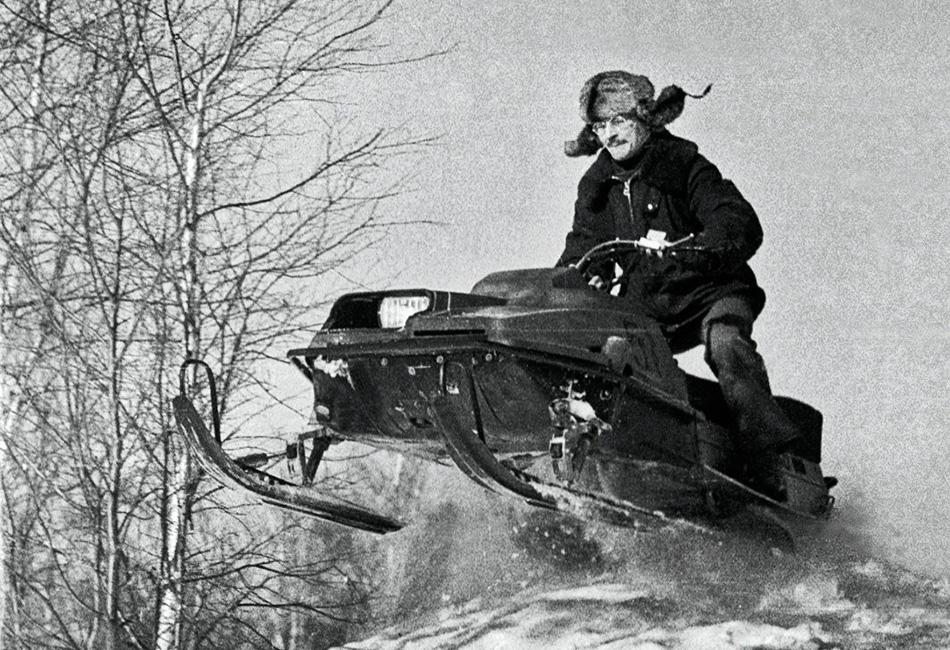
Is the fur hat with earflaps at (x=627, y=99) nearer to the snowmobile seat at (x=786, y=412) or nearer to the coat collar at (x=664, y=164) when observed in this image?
the coat collar at (x=664, y=164)

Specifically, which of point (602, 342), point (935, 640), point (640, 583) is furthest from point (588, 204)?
point (935, 640)

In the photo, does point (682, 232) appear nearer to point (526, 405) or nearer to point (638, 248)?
point (638, 248)

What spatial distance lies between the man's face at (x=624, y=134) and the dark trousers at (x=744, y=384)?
0.80 m

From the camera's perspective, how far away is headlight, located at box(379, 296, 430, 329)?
6145 millimetres

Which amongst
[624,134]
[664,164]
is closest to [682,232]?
[664,164]

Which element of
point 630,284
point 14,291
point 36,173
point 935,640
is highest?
point 36,173

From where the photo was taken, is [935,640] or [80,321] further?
[80,321]

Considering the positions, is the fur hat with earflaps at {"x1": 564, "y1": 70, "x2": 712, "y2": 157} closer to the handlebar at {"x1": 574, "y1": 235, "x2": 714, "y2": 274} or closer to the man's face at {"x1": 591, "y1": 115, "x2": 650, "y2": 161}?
the man's face at {"x1": 591, "y1": 115, "x2": 650, "y2": 161}

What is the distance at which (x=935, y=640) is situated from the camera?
20.4 ft

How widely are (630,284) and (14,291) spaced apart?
385cm

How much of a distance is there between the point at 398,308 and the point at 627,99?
1519 millimetres

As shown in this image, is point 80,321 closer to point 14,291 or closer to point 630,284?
point 14,291

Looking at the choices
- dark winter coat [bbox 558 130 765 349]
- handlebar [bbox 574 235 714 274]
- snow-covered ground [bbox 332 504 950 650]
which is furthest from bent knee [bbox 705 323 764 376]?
snow-covered ground [bbox 332 504 950 650]

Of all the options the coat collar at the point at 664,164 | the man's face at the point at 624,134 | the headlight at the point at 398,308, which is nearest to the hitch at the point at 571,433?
the headlight at the point at 398,308
